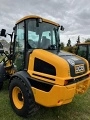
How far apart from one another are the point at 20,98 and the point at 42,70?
1140mm

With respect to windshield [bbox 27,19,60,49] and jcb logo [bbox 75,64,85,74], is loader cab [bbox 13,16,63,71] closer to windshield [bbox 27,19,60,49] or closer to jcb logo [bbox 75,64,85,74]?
windshield [bbox 27,19,60,49]

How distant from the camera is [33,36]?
15.7 ft

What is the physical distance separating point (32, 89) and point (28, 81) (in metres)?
0.23

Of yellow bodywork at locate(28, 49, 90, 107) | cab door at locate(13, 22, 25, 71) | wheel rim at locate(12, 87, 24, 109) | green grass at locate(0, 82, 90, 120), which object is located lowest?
green grass at locate(0, 82, 90, 120)

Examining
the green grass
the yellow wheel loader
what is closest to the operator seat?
the yellow wheel loader

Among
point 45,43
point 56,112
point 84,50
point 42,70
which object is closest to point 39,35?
point 45,43

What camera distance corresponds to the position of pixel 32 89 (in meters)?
4.28

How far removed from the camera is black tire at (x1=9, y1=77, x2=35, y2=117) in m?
4.32

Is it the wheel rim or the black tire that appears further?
the wheel rim

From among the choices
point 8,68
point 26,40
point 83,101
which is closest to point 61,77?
point 26,40

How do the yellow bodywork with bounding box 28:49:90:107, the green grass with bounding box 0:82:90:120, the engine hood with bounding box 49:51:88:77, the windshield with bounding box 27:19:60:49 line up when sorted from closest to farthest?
the yellow bodywork with bounding box 28:49:90:107 → the engine hood with bounding box 49:51:88:77 → the green grass with bounding box 0:82:90:120 → the windshield with bounding box 27:19:60:49

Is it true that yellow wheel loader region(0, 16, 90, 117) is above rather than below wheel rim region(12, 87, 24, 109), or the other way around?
above

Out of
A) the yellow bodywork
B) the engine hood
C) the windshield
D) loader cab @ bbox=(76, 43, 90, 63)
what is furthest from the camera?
loader cab @ bbox=(76, 43, 90, 63)

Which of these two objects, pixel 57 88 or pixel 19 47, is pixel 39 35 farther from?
pixel 57 88
